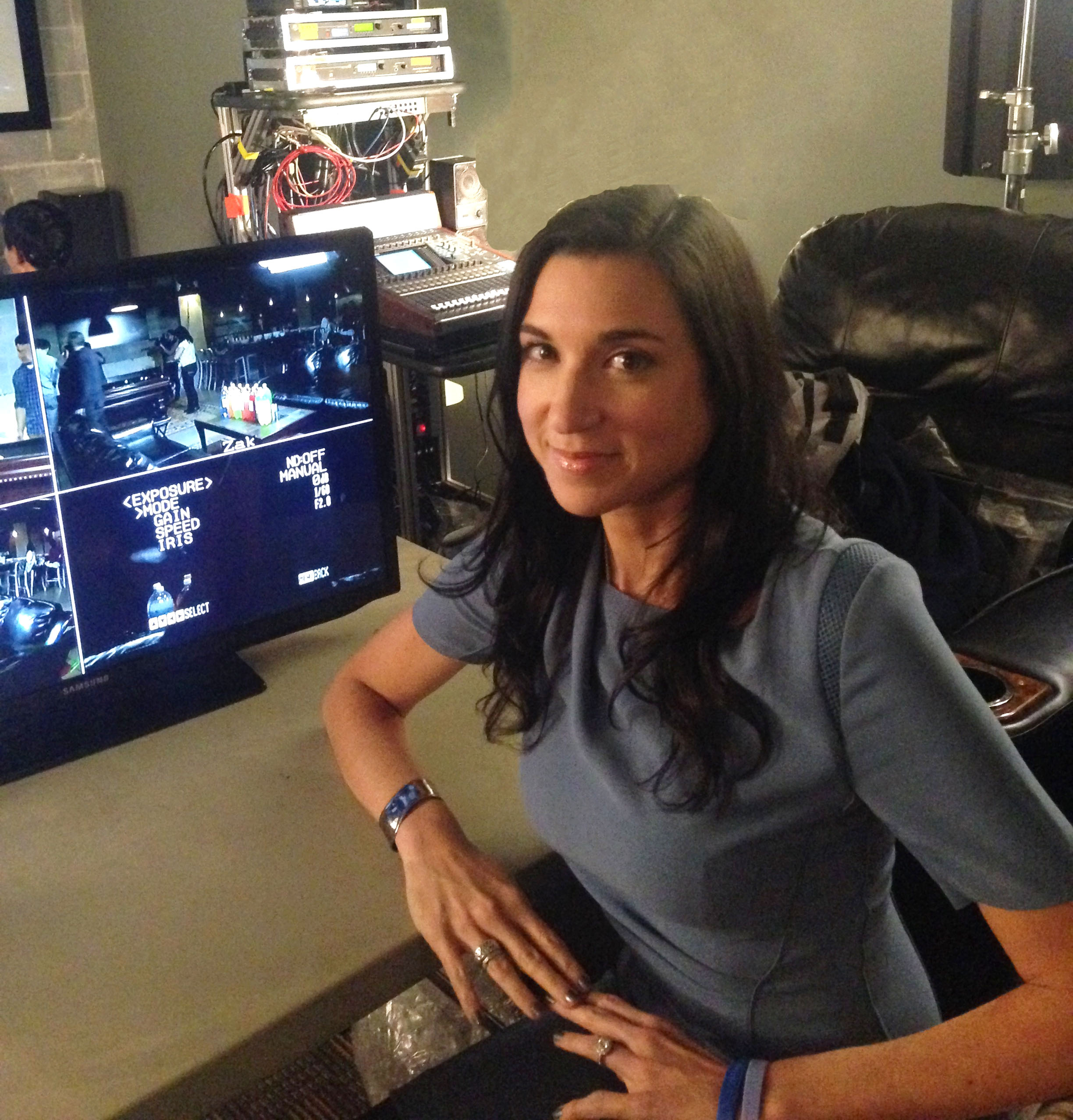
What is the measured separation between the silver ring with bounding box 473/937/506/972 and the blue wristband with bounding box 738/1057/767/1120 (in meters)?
0.21

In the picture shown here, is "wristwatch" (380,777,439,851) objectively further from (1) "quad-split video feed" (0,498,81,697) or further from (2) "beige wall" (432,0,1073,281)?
(2) "beige wall" (432,0,1073,281)

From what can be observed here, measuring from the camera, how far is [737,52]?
264 cm

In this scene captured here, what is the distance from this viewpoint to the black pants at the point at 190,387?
109cm

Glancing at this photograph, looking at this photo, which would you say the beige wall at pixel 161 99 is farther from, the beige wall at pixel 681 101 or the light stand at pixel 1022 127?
the light stand at pixel 1022 127

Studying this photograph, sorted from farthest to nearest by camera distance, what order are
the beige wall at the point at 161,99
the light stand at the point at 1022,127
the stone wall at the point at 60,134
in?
the stone wall at the point at 60,134
the beige wall at the point at 161,99
the light stand at the point at 1022,127

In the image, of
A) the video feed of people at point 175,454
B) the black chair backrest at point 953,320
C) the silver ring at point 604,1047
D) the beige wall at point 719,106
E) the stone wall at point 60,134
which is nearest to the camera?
the silver ring at point 604,1047

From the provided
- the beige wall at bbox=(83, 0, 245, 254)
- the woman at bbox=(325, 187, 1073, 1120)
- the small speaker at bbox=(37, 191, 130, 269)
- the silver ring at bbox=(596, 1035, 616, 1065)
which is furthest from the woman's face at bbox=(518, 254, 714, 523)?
the small speaker at bbox=(37, 191, 130, 269)

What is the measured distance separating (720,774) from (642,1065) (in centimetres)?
22

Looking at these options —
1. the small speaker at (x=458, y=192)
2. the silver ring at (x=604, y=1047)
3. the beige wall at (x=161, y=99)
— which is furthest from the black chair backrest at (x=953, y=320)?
the beige wall at (x=161, y=99)

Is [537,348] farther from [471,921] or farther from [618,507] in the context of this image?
[471,921]

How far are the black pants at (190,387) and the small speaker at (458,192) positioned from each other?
1.79 m

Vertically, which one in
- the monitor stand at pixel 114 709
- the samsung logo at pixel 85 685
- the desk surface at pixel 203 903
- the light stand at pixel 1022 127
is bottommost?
the desk surface at pixel 203 903

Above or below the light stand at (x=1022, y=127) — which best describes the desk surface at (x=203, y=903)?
below

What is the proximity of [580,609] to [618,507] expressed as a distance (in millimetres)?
110
